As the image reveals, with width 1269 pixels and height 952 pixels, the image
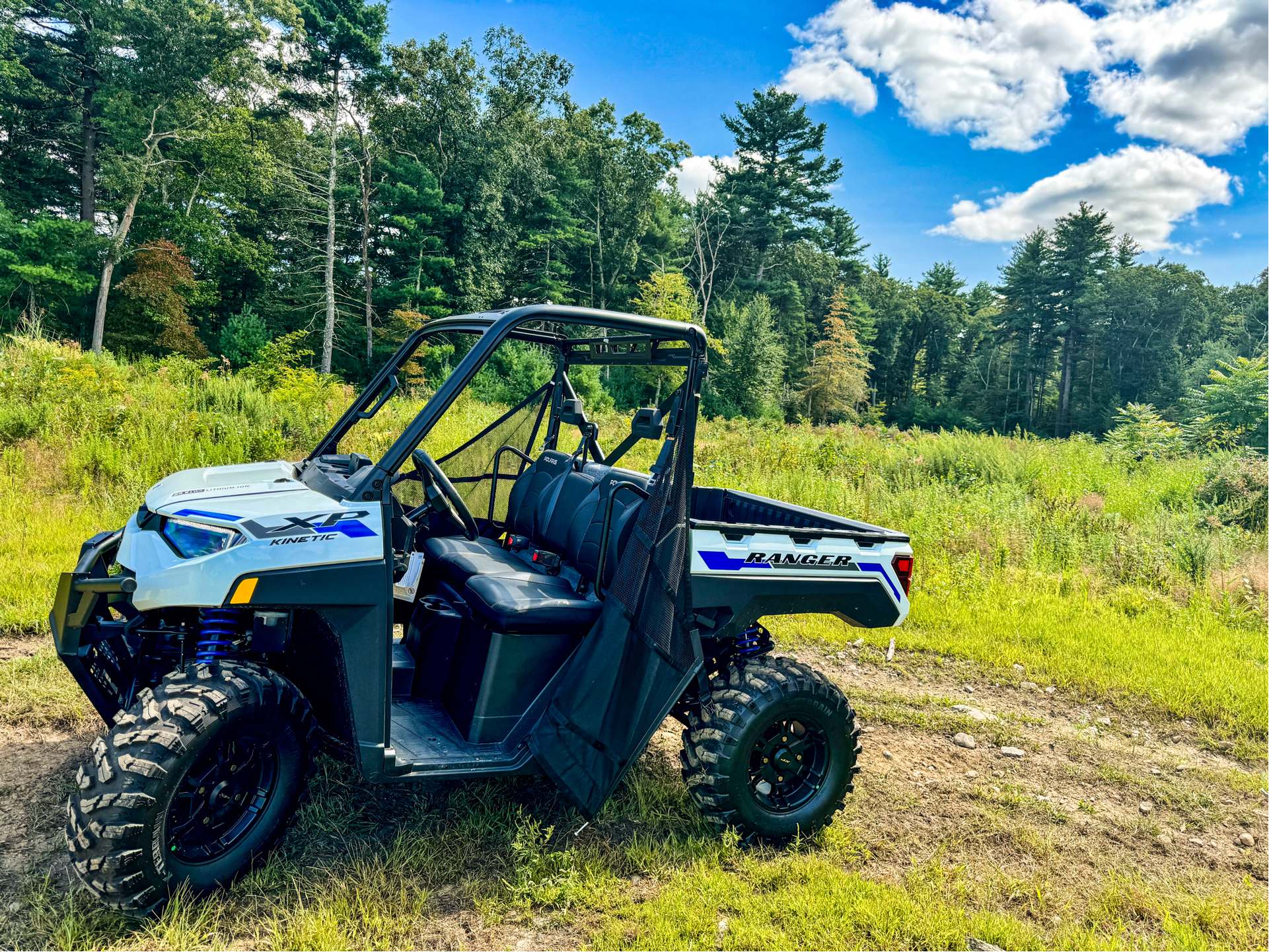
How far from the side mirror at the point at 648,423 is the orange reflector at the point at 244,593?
Answer: 145cm

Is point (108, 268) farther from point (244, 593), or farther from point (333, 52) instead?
point (244, 593)

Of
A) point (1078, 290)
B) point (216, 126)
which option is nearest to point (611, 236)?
point (216, 126)

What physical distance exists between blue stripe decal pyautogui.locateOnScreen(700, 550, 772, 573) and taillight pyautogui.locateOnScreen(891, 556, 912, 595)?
80cm

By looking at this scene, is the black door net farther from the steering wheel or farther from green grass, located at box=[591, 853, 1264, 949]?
the steering wheel

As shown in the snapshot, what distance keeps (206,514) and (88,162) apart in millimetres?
31624

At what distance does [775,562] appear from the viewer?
3.22m

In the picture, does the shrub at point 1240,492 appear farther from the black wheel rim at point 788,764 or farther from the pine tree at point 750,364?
the pine tree at point 750,364

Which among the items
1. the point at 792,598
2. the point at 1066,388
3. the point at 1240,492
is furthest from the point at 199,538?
the point at 1066,388

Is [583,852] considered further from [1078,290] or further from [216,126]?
[1078,290]

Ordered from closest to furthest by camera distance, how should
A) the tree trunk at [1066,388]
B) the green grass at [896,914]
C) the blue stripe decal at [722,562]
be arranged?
1. the green grass at [896,914]
2. the blue stripe decal at [722,562]
3. the tree trunk at [1066,388]

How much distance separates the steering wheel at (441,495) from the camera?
3.65m

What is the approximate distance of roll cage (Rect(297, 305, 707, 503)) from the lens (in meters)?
2.74

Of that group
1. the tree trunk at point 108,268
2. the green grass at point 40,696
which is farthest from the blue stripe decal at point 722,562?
the tree trunk at point 108,268

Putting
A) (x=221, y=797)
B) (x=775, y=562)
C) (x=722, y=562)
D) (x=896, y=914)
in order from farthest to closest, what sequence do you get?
(x=775, y=562)
(x=722, y=562)
(x=896, y=914)
(x=221, y=797)
